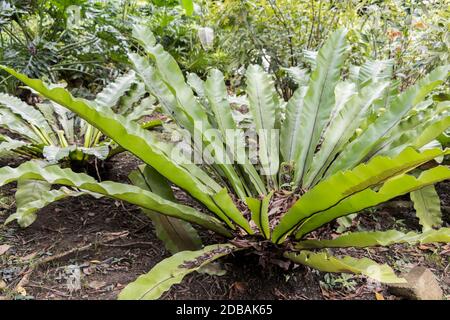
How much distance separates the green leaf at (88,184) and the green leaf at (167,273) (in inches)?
6.5

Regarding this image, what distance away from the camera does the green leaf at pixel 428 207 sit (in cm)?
205

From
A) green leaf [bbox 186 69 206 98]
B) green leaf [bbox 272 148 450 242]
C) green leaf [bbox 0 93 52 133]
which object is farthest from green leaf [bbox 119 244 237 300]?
green leaf [bbox 0 93 52 133]

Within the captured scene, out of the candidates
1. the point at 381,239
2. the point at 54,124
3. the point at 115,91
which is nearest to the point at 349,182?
the point at 381,239

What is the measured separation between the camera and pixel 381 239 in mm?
1367

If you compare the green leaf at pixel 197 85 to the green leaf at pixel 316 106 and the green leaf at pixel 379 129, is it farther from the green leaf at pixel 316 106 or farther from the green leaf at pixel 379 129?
the green leaf at pixel 379 129

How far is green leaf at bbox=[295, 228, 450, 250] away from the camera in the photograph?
1.27 metres

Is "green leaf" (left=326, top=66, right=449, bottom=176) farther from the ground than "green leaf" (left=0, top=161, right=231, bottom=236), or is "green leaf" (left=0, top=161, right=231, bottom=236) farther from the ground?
"green leaf" (left=326, top=66, right=449, bottom=176)

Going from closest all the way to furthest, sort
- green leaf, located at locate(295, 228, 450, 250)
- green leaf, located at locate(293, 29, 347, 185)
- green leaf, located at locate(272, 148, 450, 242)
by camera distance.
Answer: green leaf, located at locate(272, 148, 450, 242)
green leaf, located at locate(295, 228, 450, 250)
green leaf, located at locate(293, 29, 347, 185)

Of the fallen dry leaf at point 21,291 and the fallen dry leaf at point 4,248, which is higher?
the fallen dry leaf at point 4,248

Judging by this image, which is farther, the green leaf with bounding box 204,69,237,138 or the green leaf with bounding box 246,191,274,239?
the green leaf with bounding box 204,69,237,138

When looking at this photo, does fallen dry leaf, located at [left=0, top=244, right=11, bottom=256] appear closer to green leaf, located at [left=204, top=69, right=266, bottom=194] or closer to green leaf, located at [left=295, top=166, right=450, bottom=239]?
green leaf, located at [left=204, top=69, right=266, bottom=194]

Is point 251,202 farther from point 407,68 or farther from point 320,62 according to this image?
point 407,68

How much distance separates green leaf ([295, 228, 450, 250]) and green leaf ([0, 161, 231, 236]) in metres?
0.46

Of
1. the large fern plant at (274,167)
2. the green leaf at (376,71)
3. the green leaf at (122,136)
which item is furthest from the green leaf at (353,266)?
the green leaf at (376,71)
